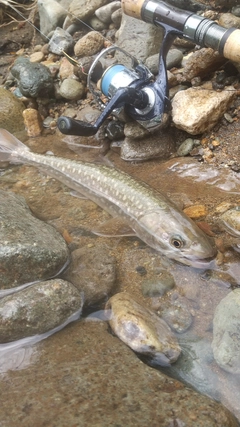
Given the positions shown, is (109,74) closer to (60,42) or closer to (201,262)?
(201,262)

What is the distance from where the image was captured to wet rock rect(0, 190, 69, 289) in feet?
11.3

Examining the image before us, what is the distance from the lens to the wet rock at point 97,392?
7.71 feet

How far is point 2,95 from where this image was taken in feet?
23.1

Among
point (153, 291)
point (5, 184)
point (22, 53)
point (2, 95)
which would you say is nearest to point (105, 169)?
point (5, 184)

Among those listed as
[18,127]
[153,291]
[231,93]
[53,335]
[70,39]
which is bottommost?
[18,127]

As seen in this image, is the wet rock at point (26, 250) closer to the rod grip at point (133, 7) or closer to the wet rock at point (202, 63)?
the rod grip at point (133, 7)

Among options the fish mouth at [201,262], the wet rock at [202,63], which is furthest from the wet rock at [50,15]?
the fish mouth at [201,262]

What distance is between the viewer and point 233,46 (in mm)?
4398

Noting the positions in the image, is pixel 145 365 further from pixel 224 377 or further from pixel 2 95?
pixel 2 95

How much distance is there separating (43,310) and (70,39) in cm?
603

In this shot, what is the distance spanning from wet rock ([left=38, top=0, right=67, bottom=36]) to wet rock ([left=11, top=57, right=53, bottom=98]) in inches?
82.7

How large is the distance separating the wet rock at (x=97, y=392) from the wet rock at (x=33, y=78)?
4774 mm

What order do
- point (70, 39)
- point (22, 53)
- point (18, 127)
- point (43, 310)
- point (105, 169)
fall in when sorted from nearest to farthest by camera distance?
point (43, 310), point (105, 169), point (18, 127), point (70, 39), point (22, 53)

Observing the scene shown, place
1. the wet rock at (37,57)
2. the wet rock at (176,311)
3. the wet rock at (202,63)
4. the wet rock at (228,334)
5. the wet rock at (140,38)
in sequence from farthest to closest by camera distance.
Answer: the wet rock at (37,57) < the wet rock at (140,38) < the wet rock at (202,63) < the wet rock at (176,311) < the wet rock at (228,334)
